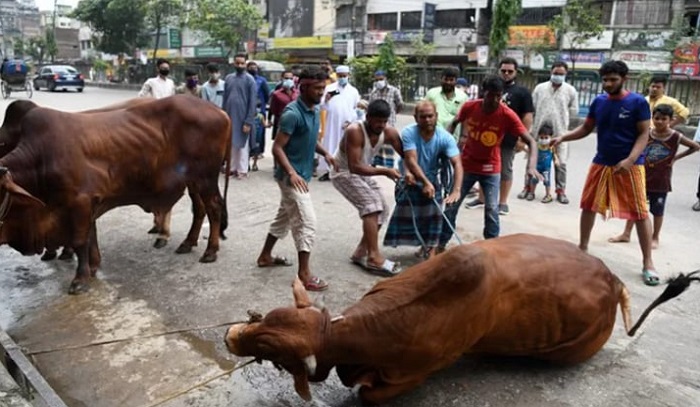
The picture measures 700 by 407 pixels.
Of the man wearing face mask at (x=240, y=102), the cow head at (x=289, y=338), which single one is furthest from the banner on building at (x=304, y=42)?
the cow head at (x=289, y=338)

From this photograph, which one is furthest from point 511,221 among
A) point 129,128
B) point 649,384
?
point 129,128

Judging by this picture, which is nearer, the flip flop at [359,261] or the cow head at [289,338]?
the cow head at [289,338]

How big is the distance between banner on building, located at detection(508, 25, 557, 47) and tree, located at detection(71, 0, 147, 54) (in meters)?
22.3

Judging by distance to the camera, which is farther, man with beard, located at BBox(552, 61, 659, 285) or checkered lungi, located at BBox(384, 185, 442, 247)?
checkered lungi, located at BBox(384, 185, 442, 247)

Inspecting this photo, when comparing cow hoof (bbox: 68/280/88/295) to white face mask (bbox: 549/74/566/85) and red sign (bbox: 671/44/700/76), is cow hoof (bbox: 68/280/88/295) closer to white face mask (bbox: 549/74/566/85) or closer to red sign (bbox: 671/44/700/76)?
white face mask (bbox: 549/74/566/85)

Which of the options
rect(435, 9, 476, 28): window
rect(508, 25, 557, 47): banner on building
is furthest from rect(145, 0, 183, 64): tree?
rect(508, 25, 557, 47): banner on building

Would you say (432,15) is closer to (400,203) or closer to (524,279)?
(400,203)

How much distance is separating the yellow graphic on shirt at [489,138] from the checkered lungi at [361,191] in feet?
3.33

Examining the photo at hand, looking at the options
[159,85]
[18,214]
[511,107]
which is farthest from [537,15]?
[18,214]

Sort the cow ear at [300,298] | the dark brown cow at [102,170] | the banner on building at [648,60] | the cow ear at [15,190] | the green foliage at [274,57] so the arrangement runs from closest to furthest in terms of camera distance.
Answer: the cow ear at [300,298] → the cow ear at [15,190] → the dark brown cow at [102,170] → the banner on building at [648,60] → the green foliage at [274,57]

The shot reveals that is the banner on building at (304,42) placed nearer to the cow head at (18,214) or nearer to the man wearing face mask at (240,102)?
the man wearing face mask at (240,102)

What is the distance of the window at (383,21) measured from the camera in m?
31.6

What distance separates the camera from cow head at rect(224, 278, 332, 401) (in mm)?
2359

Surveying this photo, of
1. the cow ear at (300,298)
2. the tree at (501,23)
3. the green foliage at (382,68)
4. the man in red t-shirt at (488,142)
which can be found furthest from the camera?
the green foliage at (382,68)
